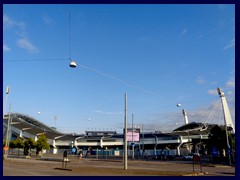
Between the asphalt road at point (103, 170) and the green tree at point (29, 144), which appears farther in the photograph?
the green tree at point (29, 144)

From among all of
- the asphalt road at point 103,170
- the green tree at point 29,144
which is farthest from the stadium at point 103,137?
the asphalt road at point 103,170

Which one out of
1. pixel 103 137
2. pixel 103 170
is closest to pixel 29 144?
pixel 103 170

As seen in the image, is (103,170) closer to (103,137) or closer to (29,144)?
(29,144)

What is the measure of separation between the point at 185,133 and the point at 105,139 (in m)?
36.7

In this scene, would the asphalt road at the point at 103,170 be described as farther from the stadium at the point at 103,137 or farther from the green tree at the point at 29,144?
the stadium at the point at 103,137

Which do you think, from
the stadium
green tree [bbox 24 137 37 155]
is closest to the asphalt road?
green tree [bbox 24 137 37 155]

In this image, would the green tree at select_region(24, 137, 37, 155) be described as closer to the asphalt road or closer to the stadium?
the stadium

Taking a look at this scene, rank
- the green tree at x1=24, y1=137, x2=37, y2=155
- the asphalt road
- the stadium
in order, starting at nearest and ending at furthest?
the asphalt road < the green tree at x1=24, y1=137, x2=37, y2=155 < the stadium

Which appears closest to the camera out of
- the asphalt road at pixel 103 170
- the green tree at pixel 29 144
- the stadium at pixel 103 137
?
the asphalt road at pixel 103 170

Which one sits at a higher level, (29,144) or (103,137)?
(103,137)

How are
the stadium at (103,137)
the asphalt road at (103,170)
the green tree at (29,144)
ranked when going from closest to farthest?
the asphalt road at (103,170), the green tree at (29,144), the stadium at (103,137)
